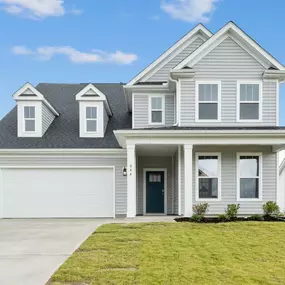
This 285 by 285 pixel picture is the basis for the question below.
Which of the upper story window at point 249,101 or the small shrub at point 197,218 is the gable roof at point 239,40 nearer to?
the upper story window at point 249,101

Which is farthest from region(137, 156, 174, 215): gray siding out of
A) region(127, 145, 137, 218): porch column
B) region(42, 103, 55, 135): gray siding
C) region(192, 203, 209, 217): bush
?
region(42, 103, 55, 135): gray siding

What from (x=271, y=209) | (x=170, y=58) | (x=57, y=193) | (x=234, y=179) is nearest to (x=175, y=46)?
(x=170, y=58)

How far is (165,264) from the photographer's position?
588 centimetres

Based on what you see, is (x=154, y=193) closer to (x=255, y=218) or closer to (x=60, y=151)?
(x=60, y=151)

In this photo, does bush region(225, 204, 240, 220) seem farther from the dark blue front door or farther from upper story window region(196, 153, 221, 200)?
the dark blue front door

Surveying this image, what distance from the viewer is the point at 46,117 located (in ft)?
51.7

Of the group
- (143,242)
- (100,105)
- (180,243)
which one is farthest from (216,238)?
(100,105)

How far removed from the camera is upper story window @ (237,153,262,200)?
13211mm

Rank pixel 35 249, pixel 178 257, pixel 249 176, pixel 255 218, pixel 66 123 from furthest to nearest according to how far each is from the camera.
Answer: pixel 66 123 → pixel 249 176 → pixel 255 218 → pixel 35 249 → pixel 178 257

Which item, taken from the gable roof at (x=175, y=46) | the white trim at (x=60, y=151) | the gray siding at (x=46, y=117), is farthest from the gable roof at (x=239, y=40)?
the gray siding at (x=46, y=117)

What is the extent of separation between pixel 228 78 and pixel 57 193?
8.46 meters

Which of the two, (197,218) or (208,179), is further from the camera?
(208,179)

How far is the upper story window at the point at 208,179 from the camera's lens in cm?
1313

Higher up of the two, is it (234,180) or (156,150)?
(156,150)
